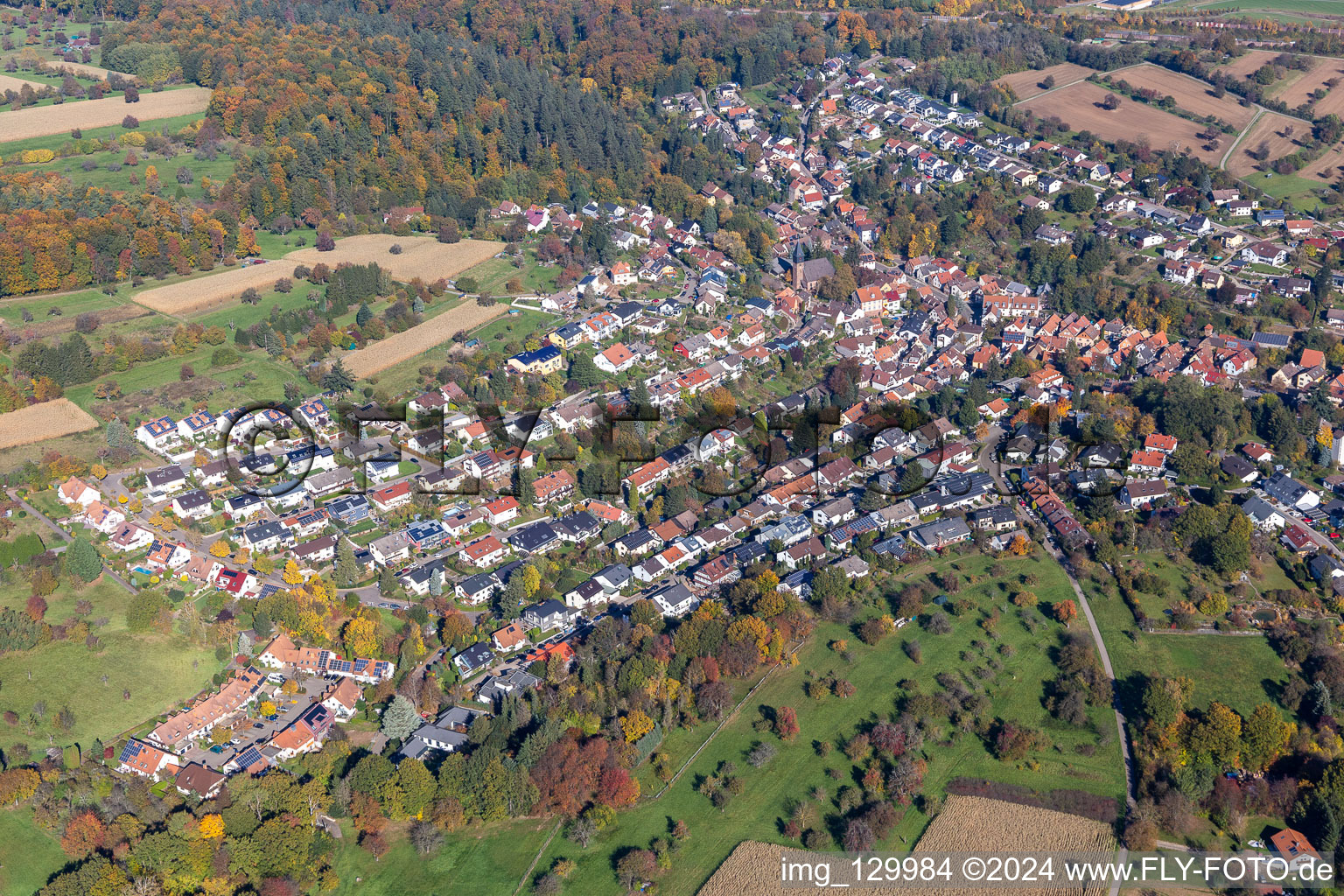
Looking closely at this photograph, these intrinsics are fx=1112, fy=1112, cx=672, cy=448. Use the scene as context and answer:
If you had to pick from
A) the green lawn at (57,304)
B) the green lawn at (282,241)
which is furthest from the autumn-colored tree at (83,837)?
the green lawn at (282,241)

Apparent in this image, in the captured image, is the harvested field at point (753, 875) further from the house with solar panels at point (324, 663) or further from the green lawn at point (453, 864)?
the house with solar panels at point (324, 663)

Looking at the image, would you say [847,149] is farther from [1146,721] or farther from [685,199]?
[1146,721]

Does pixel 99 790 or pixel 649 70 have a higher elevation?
pixel 649 70

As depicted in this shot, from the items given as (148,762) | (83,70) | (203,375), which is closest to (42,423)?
(203,375)

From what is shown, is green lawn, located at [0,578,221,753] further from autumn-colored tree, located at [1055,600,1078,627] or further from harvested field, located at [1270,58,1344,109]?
harvested field, located at [1270,58,1344,109]

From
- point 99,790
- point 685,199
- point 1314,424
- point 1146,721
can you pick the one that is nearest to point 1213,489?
point 1314,424

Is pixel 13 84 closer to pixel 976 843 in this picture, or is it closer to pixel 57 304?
pixel 57 304
